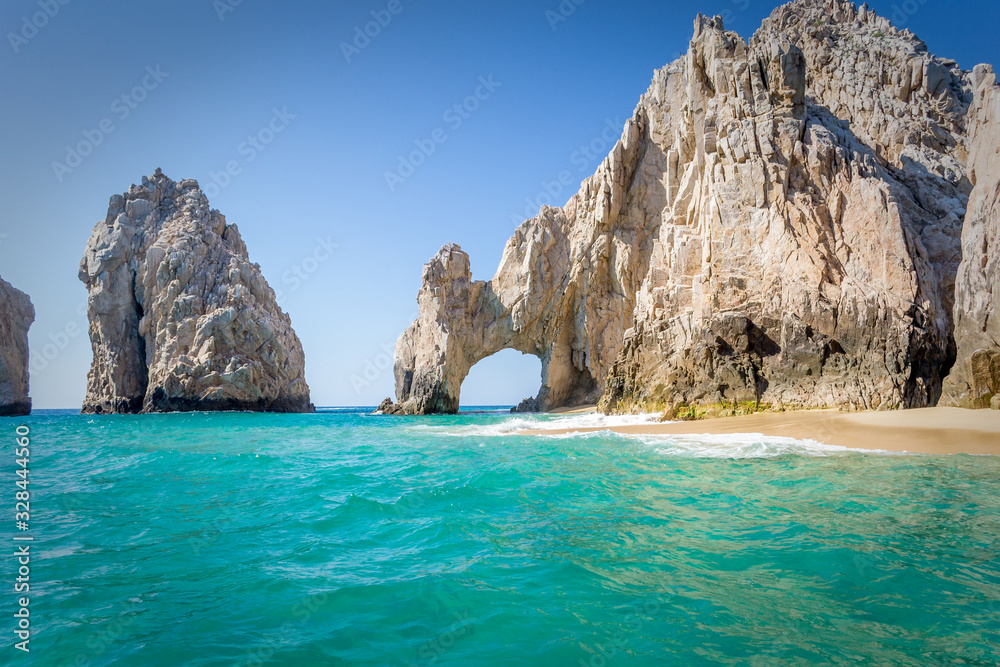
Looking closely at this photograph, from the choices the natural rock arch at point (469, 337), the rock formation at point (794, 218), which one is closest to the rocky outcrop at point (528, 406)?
the natural rock arch at point (469, 337)

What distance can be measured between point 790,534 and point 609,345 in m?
35.7

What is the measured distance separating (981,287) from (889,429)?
471cm

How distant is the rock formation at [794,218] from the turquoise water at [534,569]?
31.4ft

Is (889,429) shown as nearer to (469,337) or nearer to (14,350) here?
(469,337)

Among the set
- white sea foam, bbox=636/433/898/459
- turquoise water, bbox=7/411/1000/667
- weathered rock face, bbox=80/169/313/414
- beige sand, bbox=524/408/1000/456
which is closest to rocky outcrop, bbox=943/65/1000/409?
beige sand, bbox=524/408/1000/456

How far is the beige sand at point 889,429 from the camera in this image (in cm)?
1040

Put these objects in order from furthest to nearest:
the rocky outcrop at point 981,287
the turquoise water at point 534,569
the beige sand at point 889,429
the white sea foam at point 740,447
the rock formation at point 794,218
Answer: the rock formation at point 794,218 < the rocky outcrop at point 981,287 < the white sea foam at point 740,447 < the beige sand at point 889,429 < the turquoise water at point 534,569

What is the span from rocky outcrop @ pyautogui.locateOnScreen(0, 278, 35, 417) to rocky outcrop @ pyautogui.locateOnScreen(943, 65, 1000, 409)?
72.0 m

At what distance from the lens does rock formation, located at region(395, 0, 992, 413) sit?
691 inches

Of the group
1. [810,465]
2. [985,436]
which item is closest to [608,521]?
[810,465]

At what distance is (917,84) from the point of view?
28734 mm

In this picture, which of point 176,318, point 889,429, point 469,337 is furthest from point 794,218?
point 176,318

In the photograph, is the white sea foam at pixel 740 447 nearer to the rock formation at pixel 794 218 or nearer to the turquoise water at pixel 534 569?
the turquoise water at pixel 534 569

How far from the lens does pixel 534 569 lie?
4.74 metres
